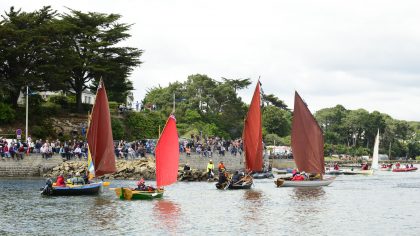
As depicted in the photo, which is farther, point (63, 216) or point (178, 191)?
point (178, 191)

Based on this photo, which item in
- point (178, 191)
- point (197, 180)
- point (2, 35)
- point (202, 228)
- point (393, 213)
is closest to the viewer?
point (202, 228)

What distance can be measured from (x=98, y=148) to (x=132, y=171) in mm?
26702

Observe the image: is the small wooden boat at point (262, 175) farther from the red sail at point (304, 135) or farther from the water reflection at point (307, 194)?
the red sail at point (304, 135)

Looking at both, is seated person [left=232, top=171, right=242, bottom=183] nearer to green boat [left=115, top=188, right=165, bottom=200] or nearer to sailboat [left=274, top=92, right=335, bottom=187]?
sailboat [left=274, top=92, right=335, bottom=187]

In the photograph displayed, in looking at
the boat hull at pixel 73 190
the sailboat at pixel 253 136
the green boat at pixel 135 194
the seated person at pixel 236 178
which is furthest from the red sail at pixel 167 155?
the sailboat at pixel 253 136

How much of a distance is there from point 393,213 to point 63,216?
23.3m

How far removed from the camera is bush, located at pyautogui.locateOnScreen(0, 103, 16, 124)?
326 feet

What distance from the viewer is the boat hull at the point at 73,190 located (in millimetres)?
63594

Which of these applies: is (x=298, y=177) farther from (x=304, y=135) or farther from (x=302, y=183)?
(x=304, y=135)

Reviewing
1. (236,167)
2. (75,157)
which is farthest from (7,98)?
(236,167)

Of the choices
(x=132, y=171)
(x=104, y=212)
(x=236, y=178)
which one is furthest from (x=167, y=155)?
(x=132, y=171)

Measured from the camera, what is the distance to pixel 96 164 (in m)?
64.4

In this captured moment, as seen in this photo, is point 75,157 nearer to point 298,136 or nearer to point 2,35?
point 2,35

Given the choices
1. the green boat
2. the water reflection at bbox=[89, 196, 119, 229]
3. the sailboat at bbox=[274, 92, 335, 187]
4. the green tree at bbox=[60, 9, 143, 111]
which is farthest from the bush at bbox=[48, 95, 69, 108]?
the green boat
